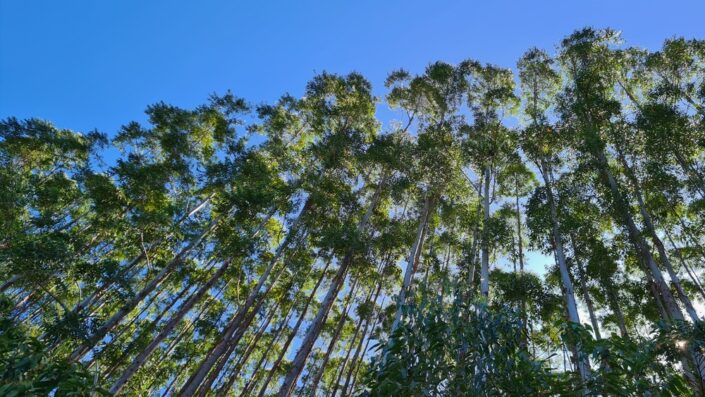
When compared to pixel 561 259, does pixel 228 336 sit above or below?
below

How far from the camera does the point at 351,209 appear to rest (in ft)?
48.7

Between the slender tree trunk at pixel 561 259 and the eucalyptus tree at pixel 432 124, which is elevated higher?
the eucalyptus tree at pixel 432 124

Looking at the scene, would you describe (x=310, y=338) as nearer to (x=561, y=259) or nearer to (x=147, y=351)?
(x=147, y=351)

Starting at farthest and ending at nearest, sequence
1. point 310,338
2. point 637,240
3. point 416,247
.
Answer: point 416,247
point 310,338
point 637,240

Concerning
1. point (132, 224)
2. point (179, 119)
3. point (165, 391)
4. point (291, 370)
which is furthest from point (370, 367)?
point (165, 391)

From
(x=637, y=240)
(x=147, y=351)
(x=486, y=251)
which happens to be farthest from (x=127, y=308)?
(x=637, y=240)

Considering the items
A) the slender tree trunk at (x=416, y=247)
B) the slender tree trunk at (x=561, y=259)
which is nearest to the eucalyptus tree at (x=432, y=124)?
the slender tree trunk at (x=416, y=247)

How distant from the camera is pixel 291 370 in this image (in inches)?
355

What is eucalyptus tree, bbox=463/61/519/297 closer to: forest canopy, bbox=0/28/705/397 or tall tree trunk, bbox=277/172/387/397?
forest canopy, bbox=0/28/705/397

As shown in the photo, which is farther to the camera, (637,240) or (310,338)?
(310,338)

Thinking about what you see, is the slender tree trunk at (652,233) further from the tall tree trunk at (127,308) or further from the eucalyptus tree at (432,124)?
the tall tree trunk at (127,308)

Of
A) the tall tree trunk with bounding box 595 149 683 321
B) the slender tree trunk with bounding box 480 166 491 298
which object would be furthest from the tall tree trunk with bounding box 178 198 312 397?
the tall tree trunk with bounding box 595 149 683 321

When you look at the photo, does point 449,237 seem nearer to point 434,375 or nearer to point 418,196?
point 418,196

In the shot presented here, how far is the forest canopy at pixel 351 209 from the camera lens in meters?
10.5
